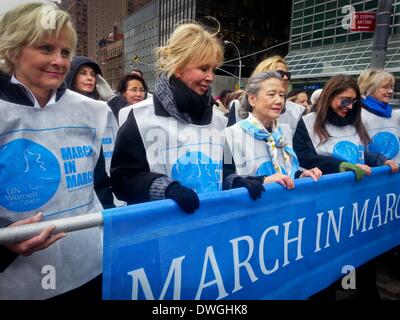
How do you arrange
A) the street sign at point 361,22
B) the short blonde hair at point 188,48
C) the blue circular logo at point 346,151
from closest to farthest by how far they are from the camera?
the short blonde hair at point 188,48 < the blue circular logo at point 346,151 < the street sign at point 361,22

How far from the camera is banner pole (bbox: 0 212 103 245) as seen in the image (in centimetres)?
122

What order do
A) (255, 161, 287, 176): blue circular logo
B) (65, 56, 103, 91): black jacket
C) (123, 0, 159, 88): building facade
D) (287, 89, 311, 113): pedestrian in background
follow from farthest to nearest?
(123, 0, 159, 88): building facade → (287, 89, 311, 113): pedestrian in background → (65, 56, 103, 91): black jacket → (255, 161, 287, 176): blue circular logo

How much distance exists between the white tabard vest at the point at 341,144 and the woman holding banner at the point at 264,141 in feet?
1.62

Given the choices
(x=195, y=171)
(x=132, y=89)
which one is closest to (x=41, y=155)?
(x=195, y=171)

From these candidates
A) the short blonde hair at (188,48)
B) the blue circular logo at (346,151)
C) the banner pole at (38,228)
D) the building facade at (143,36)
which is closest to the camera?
the banner pole at (38,228)

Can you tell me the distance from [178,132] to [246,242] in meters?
0.68

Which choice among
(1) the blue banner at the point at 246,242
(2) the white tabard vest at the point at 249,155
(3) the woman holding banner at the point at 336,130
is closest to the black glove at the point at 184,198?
(1) the blue banner at the point at 246,242

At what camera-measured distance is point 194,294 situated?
1662 millimetres

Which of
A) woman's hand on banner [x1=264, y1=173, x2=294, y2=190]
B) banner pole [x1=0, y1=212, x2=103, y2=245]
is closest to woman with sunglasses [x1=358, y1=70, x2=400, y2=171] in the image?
woman's hand on banner [x1=264, y1=173, x2=294, y2=190]

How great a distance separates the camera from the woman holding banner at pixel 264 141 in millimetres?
2422

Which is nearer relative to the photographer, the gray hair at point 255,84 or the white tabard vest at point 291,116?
the gray hair at point 255,84

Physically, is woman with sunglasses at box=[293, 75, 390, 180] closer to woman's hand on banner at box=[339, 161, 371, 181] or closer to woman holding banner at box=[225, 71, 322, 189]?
woman's hand on banner at box=[339, 161, 371, 181]

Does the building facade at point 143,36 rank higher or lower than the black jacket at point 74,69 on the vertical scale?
higher

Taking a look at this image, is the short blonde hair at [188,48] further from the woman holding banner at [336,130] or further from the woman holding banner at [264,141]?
the woman holding banner at [336,130]
